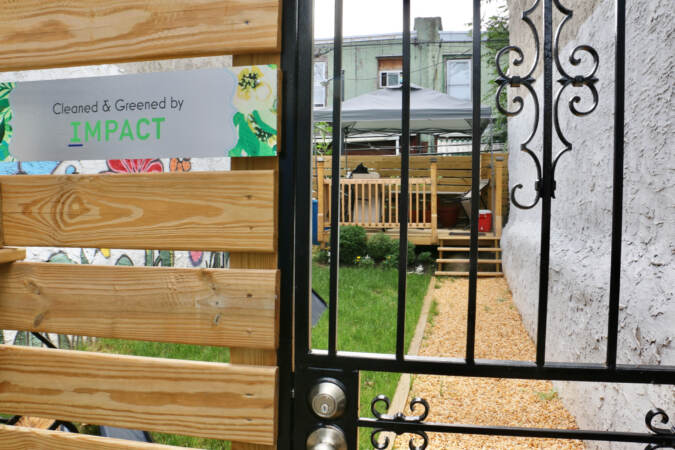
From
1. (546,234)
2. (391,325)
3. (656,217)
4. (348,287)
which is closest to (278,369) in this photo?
(546,234)

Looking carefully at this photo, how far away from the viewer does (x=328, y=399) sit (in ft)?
4.16

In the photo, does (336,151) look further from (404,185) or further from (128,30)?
(128,30)

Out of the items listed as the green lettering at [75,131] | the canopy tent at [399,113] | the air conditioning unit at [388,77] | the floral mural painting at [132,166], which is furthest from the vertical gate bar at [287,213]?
the air conditioning unit at [388,77]

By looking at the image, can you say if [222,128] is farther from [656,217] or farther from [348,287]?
[348,287]

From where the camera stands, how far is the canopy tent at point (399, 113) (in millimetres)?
9016

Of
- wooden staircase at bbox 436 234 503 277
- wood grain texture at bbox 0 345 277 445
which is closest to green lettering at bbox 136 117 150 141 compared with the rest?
wood grain texture at bbox 0 345 277 445

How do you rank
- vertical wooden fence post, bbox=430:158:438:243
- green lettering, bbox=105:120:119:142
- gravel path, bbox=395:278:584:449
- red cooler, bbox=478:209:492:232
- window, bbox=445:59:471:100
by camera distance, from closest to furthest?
green lettering, bbox=105:120:119:142 < gravel path, bbox=395:278:584:449 < vertical wooden fence post, bbox=430:158:438:243 < red cooler, bbox=478:209:492:232 < window, bbox=445:59:471:100

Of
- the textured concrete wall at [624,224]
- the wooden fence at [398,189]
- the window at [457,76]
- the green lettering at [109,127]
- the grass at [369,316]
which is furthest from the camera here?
the window at [457,76]

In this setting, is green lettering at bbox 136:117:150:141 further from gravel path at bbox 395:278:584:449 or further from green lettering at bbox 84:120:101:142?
gravel path at bbox 395:278:584:449

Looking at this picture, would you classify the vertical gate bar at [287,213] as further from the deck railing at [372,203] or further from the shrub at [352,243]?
the shrub at [352,243]

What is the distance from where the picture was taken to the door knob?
1.27 meters

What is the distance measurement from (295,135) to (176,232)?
0.45 m

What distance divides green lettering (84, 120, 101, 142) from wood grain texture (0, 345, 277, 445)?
2.17ft

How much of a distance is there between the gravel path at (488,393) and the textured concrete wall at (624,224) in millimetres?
190
